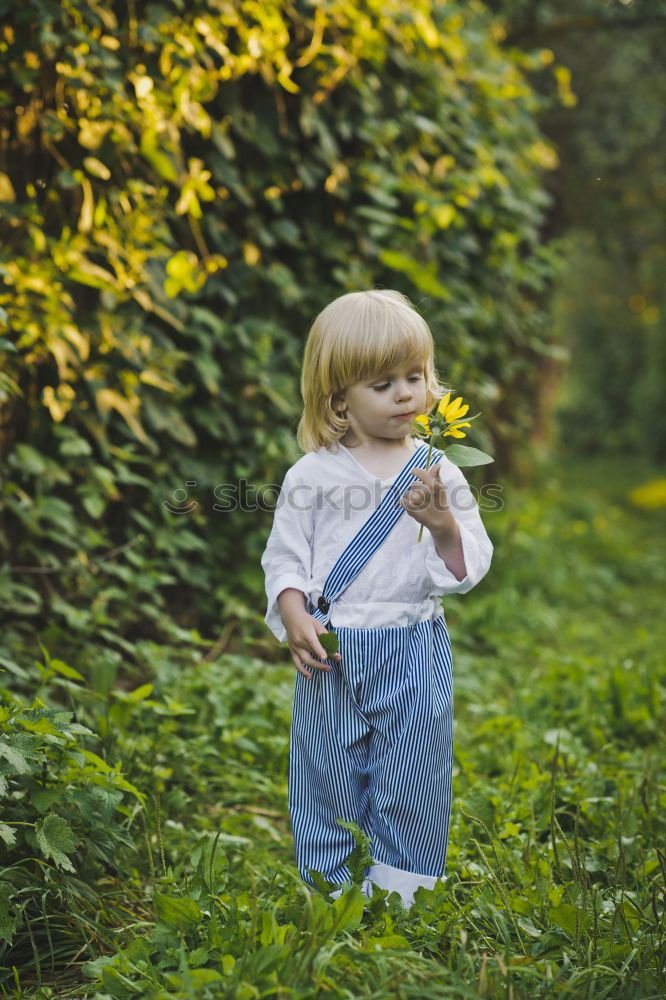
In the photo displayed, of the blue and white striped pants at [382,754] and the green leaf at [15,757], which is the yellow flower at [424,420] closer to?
the blue and white striped pants at [382,754]

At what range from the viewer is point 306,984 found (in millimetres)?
1676

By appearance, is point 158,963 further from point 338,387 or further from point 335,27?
point 335,27

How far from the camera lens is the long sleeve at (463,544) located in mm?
2076

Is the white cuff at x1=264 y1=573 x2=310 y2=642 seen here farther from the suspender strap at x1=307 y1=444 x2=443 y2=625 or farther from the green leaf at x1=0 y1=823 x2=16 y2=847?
the green leaf at x1=0 y1=823 x2=16 y2=847

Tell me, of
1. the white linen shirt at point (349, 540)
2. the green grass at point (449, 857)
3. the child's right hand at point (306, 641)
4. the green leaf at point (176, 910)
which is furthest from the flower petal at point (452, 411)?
the green leaf at point (176, 910)

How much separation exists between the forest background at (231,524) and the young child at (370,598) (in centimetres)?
19

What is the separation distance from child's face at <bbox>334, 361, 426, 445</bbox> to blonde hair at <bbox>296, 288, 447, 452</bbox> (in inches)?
0.7

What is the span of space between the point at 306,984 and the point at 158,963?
0.35m

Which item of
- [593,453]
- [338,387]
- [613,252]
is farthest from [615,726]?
[593,453]

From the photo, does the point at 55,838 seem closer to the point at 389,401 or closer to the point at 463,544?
the point at 463,544

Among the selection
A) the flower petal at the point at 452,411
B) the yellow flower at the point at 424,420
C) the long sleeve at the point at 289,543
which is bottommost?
the long sleeve at the point at 289,543

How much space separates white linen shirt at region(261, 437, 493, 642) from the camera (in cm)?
217

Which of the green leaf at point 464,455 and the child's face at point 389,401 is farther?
the child's face at point 389,401

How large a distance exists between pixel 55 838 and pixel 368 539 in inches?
35.4
